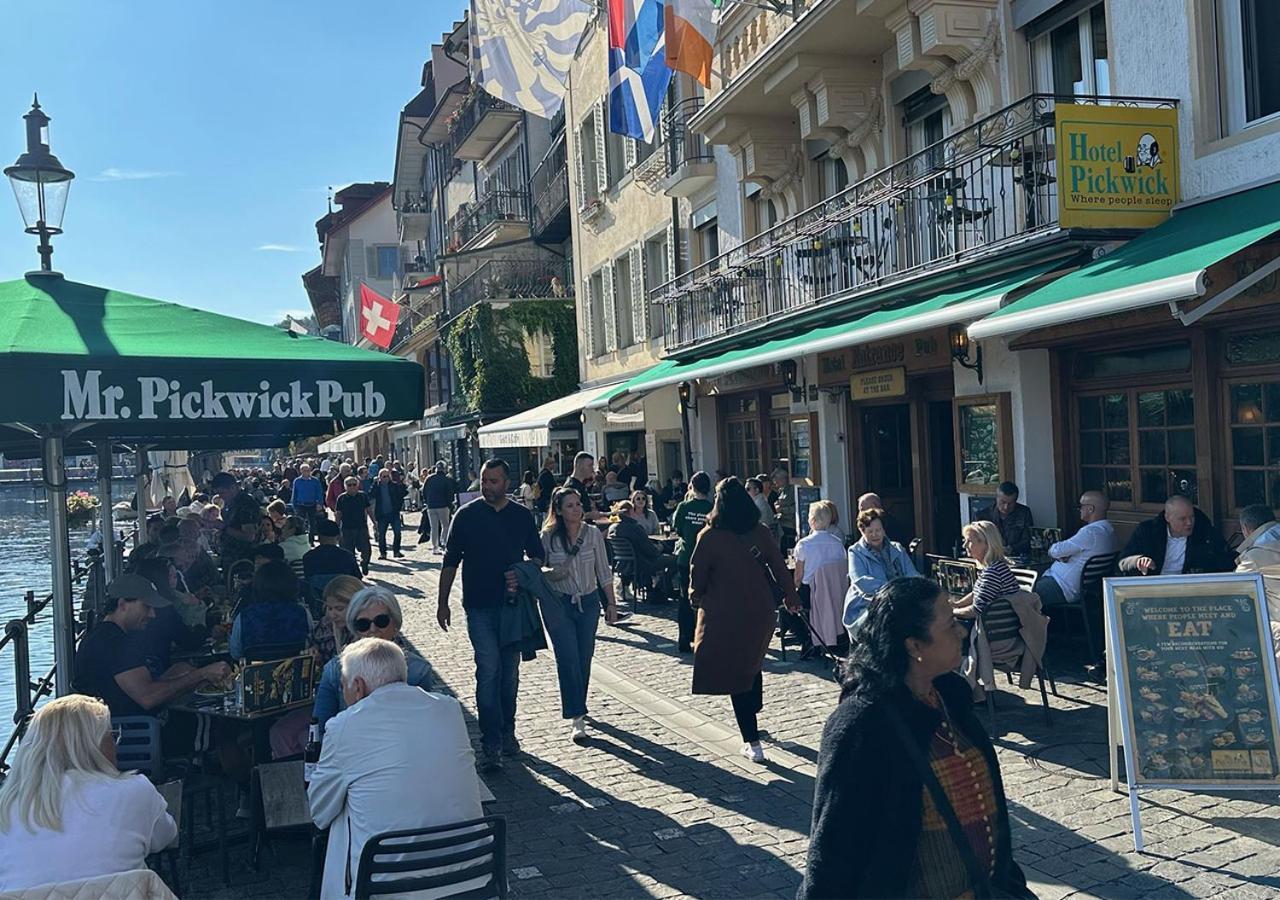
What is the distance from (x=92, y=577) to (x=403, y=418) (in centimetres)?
653

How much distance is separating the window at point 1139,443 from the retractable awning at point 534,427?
969 cm

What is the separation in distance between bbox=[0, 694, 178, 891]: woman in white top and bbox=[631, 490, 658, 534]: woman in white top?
30.6 ft

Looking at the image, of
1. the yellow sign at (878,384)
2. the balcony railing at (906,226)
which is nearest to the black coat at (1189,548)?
the balcony railing at (906,226)

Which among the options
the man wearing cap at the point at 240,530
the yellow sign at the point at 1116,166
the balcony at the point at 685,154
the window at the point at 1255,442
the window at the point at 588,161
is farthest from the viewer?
the window at the point at 588,161

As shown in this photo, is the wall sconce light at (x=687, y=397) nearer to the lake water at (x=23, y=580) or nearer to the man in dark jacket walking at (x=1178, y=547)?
the lake water at (x=23, y=580)

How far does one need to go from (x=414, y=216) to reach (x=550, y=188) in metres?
20.4

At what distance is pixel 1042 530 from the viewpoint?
33.0 feet

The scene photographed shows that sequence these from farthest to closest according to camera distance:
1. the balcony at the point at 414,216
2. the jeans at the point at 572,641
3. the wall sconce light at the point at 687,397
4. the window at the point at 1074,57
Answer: the balcony at the point at 414,216 < the wall sconce light at the point at 687,397 < the window at the point at 1074,57 < the jeans at the point at 572,641

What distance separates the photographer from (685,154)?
18.5m

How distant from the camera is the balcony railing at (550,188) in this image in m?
27.2

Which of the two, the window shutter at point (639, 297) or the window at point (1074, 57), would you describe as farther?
the window shutter at point (639, 297)

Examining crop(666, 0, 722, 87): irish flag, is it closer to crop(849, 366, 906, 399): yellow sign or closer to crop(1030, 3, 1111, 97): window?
crop(849, 366, 906, 399): yellow sign

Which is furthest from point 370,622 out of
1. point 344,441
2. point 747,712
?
point 344,441

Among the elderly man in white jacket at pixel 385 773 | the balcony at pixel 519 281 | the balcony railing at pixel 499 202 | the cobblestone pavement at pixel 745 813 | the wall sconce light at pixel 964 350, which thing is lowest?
the cobblestone pavement at pixel 745 813
